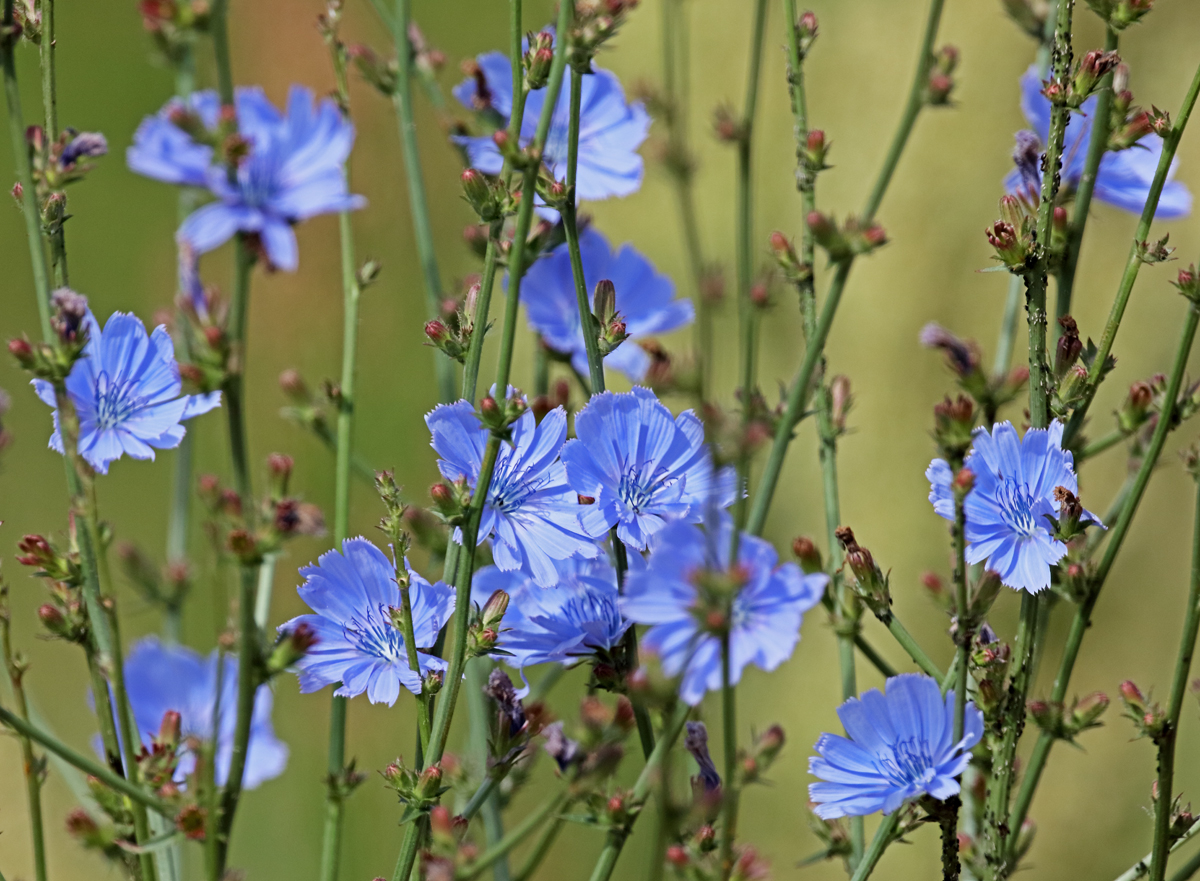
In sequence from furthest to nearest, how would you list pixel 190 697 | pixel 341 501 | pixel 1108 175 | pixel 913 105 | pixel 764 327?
pixel 764 327
pixel 190 697
pixel 1108 175
pixel 913 105
pixel 341 501

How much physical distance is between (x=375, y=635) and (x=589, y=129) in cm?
73

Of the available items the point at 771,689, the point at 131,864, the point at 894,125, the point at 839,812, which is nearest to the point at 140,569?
the point at 131,864

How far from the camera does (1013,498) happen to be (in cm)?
88

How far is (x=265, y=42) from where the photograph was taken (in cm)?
345

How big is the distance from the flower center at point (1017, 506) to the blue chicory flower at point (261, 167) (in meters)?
0.58

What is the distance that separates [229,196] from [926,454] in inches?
66.2

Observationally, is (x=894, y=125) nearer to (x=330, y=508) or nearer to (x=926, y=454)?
(x=926, y=454)

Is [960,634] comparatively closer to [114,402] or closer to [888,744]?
[888,744]

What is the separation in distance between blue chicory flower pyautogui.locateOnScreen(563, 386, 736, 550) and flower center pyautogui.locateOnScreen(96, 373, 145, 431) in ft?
1.20

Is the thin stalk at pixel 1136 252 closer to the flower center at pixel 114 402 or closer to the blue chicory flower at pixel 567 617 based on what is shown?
the blue chicory flower at pixel 567 617

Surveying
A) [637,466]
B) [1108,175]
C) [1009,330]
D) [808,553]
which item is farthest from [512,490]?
[1108,175]

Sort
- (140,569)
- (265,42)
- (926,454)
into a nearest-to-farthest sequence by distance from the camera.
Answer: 1. (140,569)
2. (926,454)
3. (265,42)

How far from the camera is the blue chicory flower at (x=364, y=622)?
0.82 meters

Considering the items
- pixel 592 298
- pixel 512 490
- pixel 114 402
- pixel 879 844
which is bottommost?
pixel 879 844
